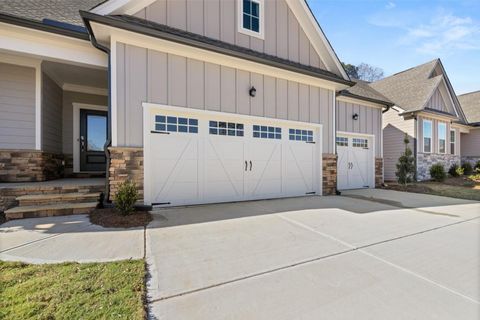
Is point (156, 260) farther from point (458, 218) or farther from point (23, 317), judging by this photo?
point (458, 218)

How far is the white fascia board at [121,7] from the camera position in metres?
5.19

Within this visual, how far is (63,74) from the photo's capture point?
6.80m

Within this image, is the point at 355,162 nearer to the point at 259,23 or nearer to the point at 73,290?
the point at 259,23

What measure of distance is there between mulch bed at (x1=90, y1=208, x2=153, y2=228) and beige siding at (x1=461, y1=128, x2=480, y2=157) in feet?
71.7

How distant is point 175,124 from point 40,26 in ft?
11.2

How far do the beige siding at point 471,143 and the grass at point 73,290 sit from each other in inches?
889

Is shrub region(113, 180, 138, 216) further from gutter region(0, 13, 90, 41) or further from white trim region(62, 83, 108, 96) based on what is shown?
white trim region(62, 83, 108, 96)

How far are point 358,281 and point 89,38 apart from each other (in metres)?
6.82

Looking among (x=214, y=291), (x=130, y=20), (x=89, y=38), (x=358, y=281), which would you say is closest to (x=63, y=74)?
(x=89, y=38)

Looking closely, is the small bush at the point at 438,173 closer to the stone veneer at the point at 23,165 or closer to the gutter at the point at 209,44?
the gutter at the point at 209,44

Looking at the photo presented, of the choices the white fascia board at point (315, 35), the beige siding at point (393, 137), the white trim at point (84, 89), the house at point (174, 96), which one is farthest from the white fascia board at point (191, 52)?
the beige siding at point (393, 137)

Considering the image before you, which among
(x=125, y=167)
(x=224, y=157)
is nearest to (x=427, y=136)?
(x=224, y=157)

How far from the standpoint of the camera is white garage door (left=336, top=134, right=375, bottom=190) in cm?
981

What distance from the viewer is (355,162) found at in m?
10.2
